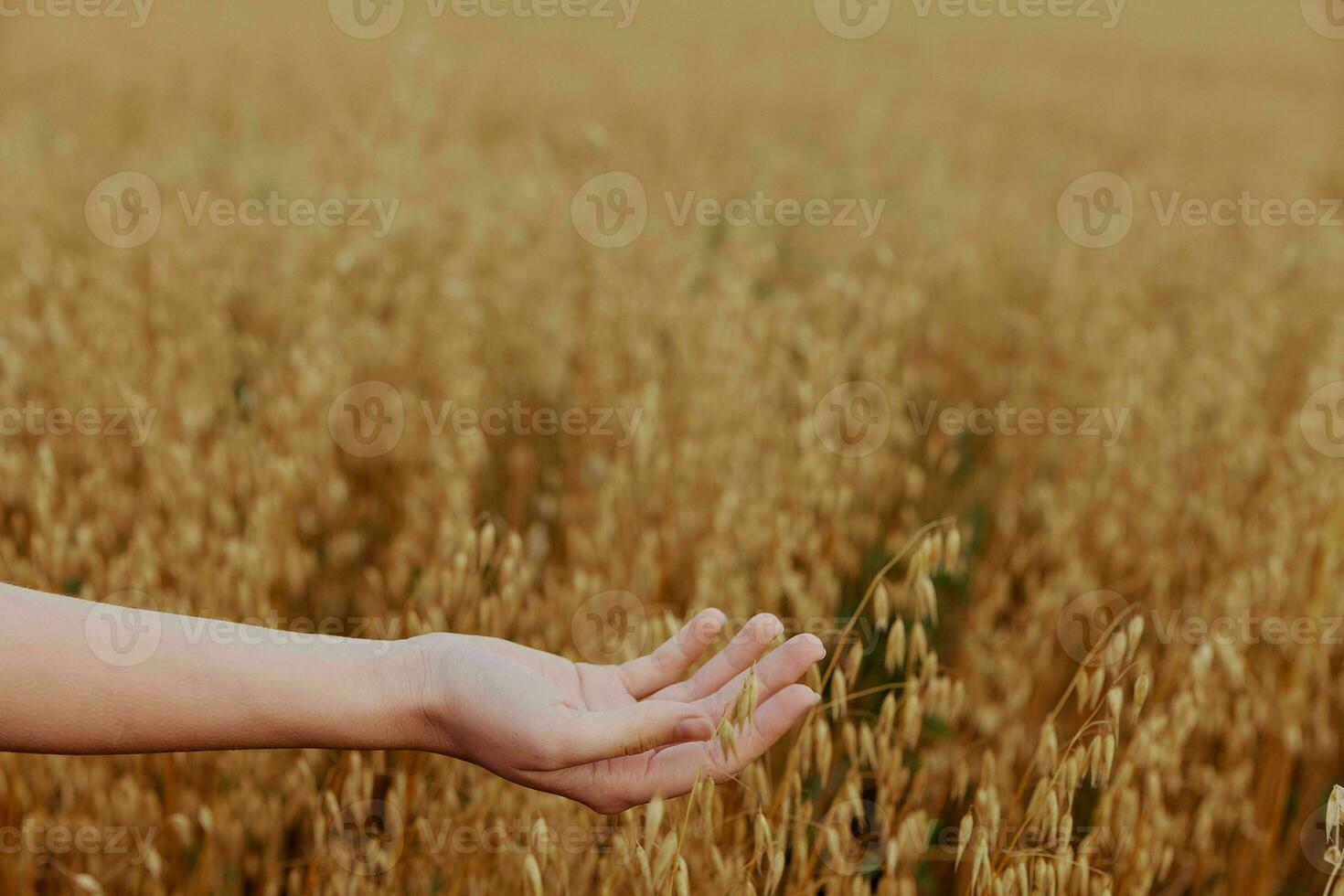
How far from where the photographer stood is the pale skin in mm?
1005

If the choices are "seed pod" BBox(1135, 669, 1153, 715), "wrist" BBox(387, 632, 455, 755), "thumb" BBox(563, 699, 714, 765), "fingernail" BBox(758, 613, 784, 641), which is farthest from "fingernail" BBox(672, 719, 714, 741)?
"seed pod" BBox(1135, 669, 1153, 715)

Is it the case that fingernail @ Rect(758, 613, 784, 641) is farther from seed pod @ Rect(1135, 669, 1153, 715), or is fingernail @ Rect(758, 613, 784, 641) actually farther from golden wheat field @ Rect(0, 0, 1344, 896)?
seed pod @ Rect(1135, 669, 1153, 715)

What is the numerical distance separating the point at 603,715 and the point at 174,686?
0.45 meters

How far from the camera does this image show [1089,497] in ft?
7.93

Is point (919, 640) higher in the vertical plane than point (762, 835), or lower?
higher

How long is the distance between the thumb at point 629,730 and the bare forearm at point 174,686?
0.21 metres

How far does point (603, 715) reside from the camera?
1.00 meters

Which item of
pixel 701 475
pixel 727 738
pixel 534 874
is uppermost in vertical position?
pixel 701 475

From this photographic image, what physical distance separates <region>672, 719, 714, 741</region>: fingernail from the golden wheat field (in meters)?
0.07

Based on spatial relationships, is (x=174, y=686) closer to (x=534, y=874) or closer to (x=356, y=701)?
(x=356, y=701)

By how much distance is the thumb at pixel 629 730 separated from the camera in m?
0.98

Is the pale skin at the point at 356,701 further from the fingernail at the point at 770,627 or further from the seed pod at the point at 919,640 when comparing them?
the seed pod at the point at 919,640

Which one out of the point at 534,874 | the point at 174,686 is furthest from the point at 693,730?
the point at 174,686

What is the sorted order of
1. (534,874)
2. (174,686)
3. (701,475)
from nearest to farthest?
(534,874), (174,686), (701,475)
